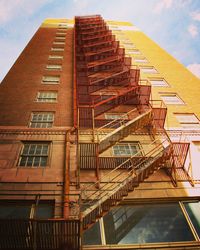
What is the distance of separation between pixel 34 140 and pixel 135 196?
6.25m

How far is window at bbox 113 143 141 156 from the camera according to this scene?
12828 mm

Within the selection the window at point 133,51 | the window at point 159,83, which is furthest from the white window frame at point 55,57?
the window at point 159,83

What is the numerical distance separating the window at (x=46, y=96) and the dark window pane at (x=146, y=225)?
→ 10.2 m

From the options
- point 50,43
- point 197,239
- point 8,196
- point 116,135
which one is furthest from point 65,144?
point 50,43

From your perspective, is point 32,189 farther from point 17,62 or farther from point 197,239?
point 17,62

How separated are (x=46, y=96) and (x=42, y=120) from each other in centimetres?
344

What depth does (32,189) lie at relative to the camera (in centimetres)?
996

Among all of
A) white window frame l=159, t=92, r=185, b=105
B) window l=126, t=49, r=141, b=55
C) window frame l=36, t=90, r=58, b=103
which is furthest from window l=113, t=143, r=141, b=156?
window l=126, t=49, r=141, b=55

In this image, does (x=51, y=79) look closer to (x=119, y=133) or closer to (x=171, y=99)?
(x=171, y=99)

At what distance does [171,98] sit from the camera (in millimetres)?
20391

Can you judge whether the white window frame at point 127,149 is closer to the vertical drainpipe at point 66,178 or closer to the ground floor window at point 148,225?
the vertical drainpipe at point 66,178

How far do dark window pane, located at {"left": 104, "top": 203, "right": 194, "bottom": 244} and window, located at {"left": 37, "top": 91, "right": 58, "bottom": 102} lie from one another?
33.5ft

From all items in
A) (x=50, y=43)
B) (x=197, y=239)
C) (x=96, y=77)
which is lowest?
(x=197, y=239)

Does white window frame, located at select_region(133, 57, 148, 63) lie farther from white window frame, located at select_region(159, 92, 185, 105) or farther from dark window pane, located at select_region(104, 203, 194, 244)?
dark window pane, located at select_region(104, 203, 194, 244)
